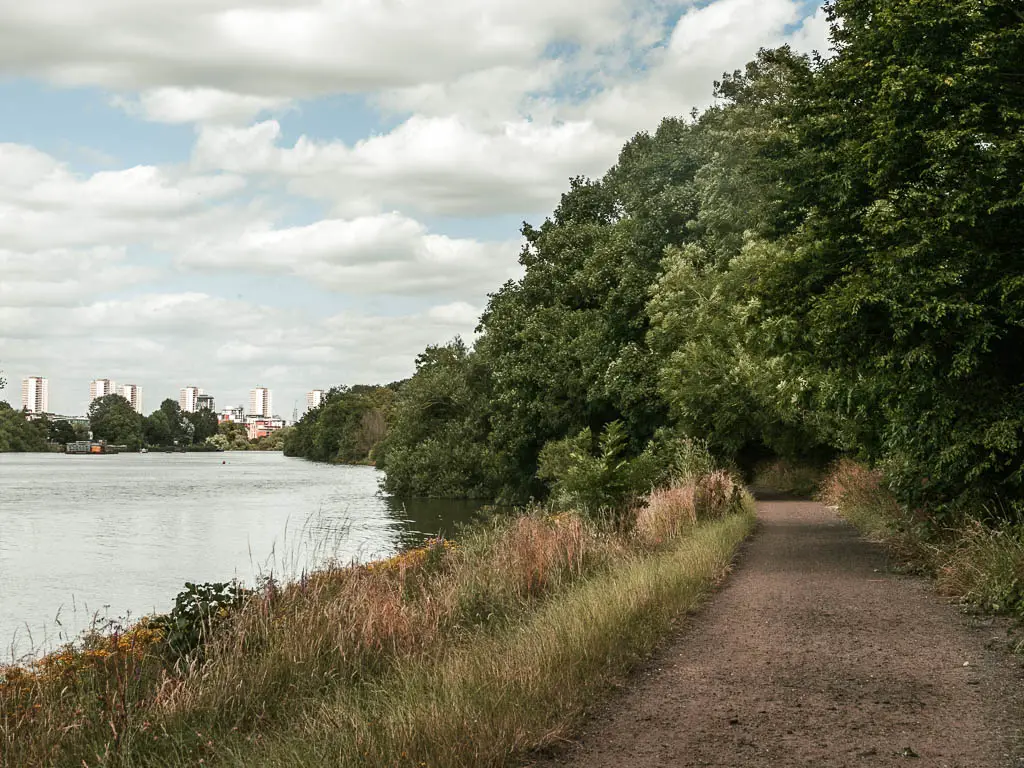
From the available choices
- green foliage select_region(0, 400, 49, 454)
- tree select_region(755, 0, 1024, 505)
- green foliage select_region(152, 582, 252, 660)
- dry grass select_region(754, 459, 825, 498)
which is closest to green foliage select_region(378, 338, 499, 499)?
dry grass select_region(754, 459, 825, 498)

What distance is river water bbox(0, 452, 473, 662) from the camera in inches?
741

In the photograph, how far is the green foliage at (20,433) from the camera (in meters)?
174

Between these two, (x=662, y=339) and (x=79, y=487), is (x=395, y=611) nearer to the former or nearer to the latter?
(x=662, y=339)

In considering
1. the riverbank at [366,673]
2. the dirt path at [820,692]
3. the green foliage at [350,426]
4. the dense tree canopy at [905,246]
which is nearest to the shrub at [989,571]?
the dirt path at [820,692]

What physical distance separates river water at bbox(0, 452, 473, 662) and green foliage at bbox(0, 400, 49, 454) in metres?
117

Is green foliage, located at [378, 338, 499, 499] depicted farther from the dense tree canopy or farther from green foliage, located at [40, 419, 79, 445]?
green foliage, located at [40, 419, 79, 445]

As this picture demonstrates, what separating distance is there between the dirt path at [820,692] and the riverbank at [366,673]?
444 millimetres

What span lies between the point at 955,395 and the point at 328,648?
9145 mm

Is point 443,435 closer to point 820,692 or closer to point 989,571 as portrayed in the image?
point 989,571

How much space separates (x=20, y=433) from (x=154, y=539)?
6420 inches

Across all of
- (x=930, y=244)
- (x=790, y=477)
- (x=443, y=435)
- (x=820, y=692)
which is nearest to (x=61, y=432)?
(x=443, y=435)

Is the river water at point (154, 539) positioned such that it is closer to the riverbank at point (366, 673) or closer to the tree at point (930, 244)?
the riverbank at point (366, 673)

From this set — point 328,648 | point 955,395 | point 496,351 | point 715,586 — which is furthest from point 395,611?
point 496,351

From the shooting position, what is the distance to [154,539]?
1337 inches
